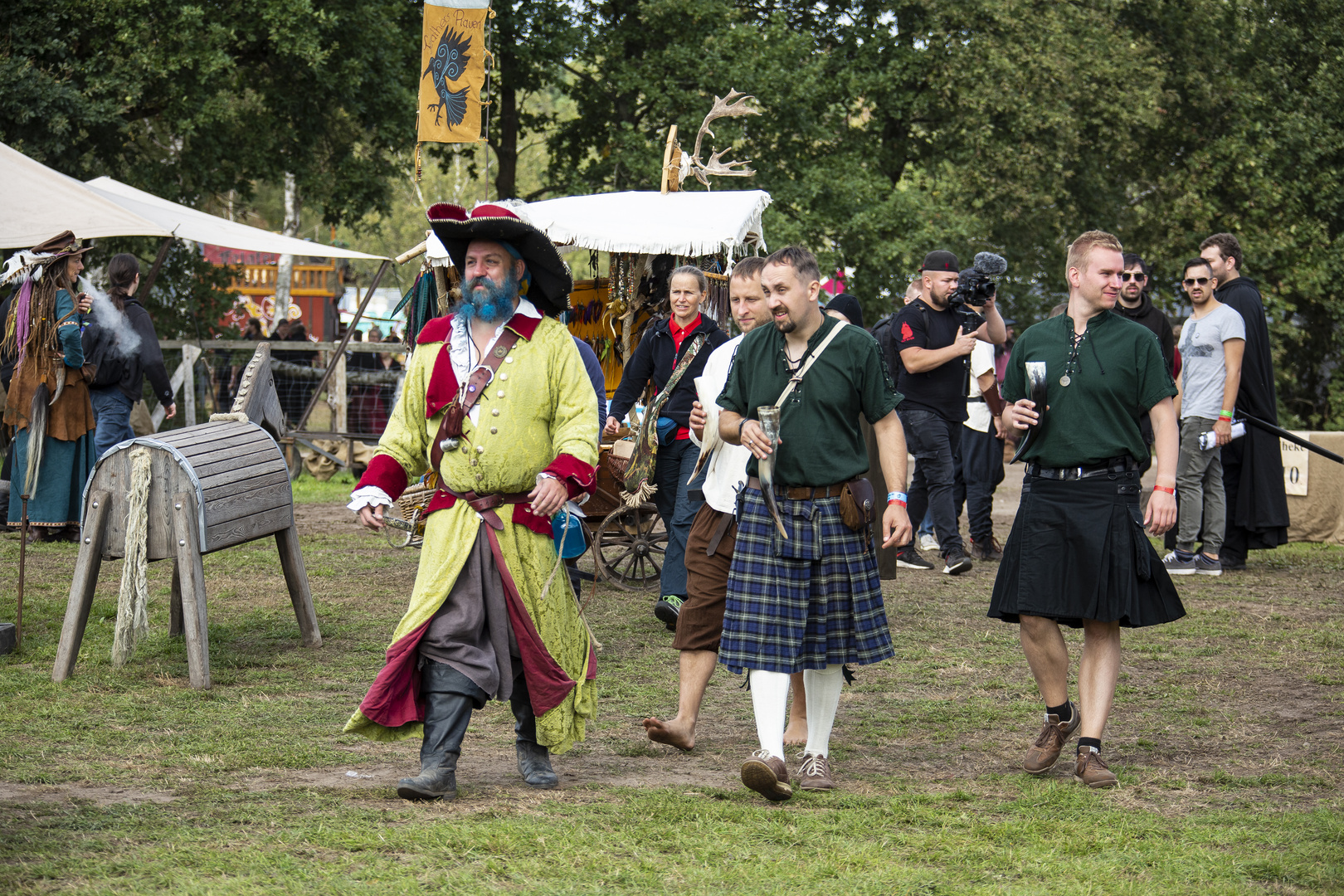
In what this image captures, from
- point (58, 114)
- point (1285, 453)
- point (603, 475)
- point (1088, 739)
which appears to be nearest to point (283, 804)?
point (1088, 739)

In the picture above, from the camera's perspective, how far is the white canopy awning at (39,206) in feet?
21.6

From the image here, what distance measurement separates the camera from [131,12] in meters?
17.8

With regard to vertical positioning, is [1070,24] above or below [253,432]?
above

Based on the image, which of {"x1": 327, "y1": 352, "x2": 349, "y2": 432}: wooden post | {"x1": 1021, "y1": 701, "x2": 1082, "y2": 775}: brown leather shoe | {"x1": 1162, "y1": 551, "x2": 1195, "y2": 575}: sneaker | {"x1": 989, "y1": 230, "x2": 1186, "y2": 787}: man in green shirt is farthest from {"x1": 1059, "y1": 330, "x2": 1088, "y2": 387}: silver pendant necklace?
{"x1": 327, "y1": 352, "x2": 349, "y2": 432}: wooden post

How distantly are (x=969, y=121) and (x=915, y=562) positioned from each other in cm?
1444

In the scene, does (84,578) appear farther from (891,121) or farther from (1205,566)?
(891,121)

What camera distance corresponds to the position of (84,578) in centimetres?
619

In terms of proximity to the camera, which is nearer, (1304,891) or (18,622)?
(1304,891)

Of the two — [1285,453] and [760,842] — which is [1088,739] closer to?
[760,842]

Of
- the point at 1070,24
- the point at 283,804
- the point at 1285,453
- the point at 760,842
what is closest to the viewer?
the point at 760,842

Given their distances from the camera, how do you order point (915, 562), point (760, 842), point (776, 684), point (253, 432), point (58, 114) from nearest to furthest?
point (760, 842)
point (776, 684)
point (253, 432)
point (915, 562)
point (58, 114)

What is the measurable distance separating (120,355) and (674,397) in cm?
459

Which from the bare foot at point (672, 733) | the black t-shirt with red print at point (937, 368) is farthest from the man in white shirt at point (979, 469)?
Answer: the bare foot at point (672, 733)

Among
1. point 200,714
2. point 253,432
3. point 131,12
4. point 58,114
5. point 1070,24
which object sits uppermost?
point 1070,24
